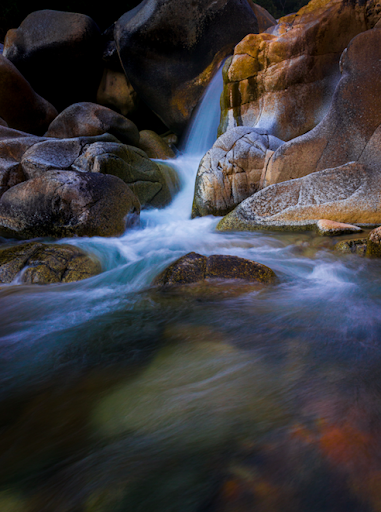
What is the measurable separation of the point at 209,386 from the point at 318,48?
10090 millimetres

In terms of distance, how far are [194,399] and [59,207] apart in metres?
4.63

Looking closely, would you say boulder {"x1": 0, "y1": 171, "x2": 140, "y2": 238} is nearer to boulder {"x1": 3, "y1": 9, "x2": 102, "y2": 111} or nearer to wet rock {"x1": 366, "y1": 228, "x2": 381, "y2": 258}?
wet rock {"x1": 366, "y1": 228, "x2": 381, "y2": 258}

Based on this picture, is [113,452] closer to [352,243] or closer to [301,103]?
[352,243]

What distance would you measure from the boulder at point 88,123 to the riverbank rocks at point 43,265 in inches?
295

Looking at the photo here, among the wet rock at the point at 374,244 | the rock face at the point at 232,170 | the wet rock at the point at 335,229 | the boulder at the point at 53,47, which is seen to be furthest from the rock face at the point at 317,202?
the boulder at the point at 53,47

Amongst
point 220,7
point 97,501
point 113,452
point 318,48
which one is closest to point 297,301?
point 113,452

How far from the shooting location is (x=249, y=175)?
6496 mm

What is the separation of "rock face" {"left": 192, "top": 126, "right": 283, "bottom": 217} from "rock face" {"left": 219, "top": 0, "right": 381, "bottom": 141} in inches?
91.8

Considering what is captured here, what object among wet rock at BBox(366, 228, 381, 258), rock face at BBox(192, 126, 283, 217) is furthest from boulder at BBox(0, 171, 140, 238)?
wet rock at BBox(366, 228, 381, 258)

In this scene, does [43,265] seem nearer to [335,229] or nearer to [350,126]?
[335,229]

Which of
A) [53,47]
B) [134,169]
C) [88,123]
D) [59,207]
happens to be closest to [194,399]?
[59,207]

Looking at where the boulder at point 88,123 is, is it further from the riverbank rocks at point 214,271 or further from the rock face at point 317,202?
the riverbank rocks at point 214,271

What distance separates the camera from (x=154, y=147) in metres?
13.0

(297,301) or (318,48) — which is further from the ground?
(318,48)
